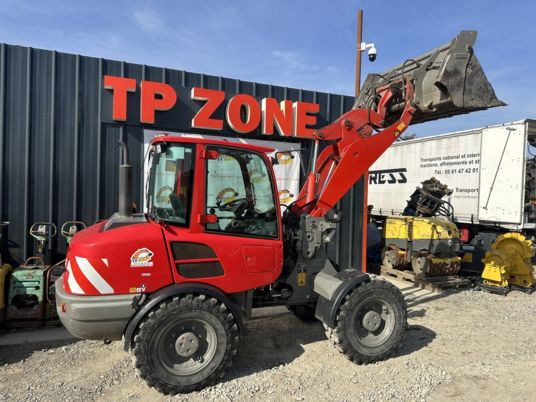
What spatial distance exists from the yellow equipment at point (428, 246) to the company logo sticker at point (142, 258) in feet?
21.5

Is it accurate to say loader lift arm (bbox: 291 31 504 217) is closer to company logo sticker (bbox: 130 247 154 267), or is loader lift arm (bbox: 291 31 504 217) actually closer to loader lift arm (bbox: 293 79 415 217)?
loader lift arm (bbox: 293 79 415 217)

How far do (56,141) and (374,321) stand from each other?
5.32 m

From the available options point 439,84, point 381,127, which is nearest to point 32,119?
point 381,127

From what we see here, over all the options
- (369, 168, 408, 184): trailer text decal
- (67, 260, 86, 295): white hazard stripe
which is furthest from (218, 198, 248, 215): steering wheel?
(369, 168, 408, 184): trailer text decal

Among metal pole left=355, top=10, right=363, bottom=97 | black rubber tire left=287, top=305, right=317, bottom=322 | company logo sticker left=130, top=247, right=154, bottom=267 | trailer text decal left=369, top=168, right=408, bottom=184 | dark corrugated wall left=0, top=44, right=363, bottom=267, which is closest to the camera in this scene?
company logo sticker left=130, top=247, right=154, bottom=267

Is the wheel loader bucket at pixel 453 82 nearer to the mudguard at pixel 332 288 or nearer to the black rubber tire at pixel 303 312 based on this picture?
the mudguard at pixel 332 288

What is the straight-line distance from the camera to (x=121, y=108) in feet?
20.4

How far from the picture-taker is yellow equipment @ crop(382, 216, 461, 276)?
8.44 m

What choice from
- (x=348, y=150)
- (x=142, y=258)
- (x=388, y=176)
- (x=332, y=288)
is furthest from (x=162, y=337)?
(x=388, y=176)

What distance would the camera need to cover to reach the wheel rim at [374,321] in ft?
14.8

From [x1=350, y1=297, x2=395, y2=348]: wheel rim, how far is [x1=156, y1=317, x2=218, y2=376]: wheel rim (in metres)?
1.68

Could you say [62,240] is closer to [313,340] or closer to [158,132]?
[158,132]

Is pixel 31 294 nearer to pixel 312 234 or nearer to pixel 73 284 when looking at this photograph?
pixel 73 284

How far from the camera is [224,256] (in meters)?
4.00
